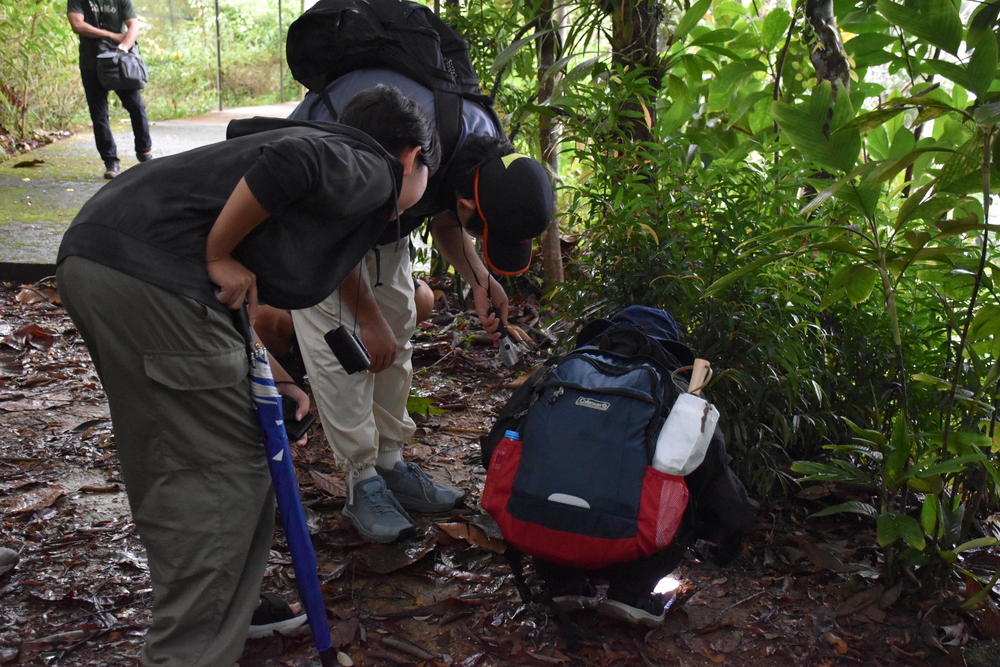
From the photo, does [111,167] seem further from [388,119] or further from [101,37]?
[388,119]

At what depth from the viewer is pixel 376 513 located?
8.87 feet

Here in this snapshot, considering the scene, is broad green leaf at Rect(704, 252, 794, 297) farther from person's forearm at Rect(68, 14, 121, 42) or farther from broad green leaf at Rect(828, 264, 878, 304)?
person's forearm at Rect(68, 14, 121, 42)

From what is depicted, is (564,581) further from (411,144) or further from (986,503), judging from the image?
(986,503)

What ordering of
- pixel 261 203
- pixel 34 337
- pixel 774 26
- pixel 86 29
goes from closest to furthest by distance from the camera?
pixel 261 203, pixel 774 26, pixel 34 337, pixel 86 29

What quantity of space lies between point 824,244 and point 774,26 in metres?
1.40

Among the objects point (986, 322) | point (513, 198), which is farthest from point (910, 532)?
point (513, 198)

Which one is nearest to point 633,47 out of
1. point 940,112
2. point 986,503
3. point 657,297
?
point 657,297

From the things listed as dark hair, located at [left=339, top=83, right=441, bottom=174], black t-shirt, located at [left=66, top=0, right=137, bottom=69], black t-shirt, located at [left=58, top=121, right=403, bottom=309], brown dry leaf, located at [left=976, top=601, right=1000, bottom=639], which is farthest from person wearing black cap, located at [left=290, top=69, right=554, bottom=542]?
black t-shirt, located at [left=66, top=0, right=137, bottom=69]

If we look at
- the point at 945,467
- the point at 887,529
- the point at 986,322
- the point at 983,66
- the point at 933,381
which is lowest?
the point at 887,529

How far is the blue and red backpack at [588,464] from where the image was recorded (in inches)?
80.7

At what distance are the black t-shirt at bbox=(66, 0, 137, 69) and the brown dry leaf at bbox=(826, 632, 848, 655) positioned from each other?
685cm

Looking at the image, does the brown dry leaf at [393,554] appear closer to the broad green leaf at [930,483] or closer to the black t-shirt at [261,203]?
the black t-shirt at [261,203]

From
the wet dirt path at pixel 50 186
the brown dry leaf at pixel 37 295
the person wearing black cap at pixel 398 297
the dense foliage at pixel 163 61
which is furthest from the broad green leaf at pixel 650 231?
the dense foliage at pixel 163 61

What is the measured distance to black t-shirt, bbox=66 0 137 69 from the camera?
260 inches
